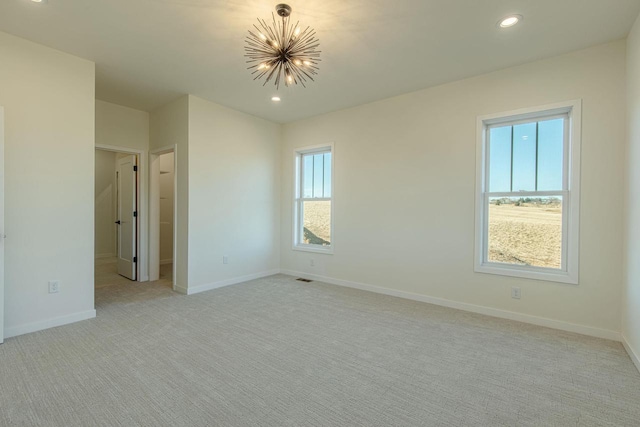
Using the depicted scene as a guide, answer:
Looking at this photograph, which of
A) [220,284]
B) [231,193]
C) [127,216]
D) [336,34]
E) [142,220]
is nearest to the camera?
[336,34]

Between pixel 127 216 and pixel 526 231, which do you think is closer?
pixel 526 231

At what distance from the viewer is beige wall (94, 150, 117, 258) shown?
6.90 m

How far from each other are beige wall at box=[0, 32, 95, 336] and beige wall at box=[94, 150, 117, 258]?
433 cm

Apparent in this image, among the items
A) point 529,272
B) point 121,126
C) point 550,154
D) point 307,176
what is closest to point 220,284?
point 307,176

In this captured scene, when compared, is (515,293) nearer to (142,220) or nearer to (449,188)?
(449,188)

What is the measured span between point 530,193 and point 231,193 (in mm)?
4083

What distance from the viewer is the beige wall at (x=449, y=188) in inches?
110

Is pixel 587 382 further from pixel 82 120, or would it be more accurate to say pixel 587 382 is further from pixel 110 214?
pixel 110 214

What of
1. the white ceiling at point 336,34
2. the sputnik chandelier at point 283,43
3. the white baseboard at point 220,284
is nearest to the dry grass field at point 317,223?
the white baseboard at point 220,284

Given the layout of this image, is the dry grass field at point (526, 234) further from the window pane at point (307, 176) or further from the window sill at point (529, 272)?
the window pane at point (307, 176)

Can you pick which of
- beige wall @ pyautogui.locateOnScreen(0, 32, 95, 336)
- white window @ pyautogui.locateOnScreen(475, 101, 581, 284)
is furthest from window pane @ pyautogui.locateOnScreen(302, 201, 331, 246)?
beige wall @ pyautogui.locateOnScreen(0, 32, 95, 336)

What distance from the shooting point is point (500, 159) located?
3471 mm

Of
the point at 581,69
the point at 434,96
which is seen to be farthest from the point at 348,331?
the point at 581,69

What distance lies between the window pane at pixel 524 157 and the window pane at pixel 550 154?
6cm
